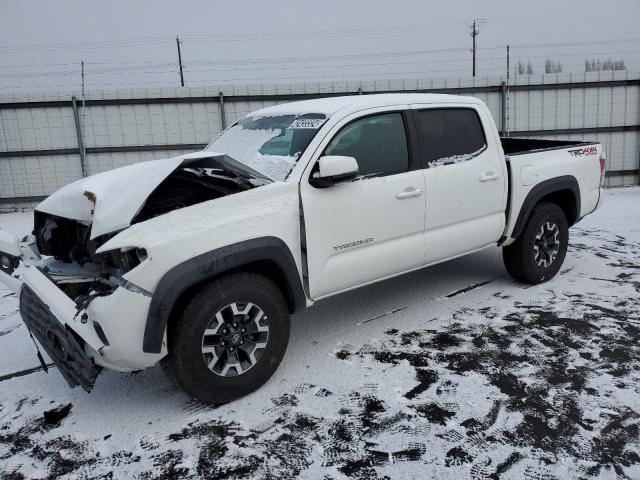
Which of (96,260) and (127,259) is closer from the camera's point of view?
(127,259)

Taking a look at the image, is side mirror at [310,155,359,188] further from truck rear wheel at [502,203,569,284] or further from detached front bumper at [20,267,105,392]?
truck rear wheel at [502,203,569,284]

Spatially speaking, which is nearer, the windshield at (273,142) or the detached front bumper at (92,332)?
the detached front bumper at (92,332)

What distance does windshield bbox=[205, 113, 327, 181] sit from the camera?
3.77m

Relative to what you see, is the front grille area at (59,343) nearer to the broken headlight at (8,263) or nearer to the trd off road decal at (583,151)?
the broken headlight at (8,263)

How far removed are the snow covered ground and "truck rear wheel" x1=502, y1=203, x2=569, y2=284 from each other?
422 mm

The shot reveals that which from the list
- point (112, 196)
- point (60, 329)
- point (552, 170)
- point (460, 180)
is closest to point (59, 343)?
point (60, 329)

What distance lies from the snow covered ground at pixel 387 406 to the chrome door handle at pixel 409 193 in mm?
1106

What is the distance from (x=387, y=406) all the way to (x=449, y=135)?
2339 millimetres

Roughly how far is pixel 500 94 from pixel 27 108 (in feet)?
32.8

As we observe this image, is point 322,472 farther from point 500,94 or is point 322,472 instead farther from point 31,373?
point 500,94

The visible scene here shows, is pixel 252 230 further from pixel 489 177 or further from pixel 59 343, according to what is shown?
pixel 489 177

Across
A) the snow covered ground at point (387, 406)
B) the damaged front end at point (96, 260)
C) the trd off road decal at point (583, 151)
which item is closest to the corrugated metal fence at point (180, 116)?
the trd off road decal at point (583, 151)

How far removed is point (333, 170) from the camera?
347 cm

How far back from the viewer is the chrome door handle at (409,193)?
402 centimetres
